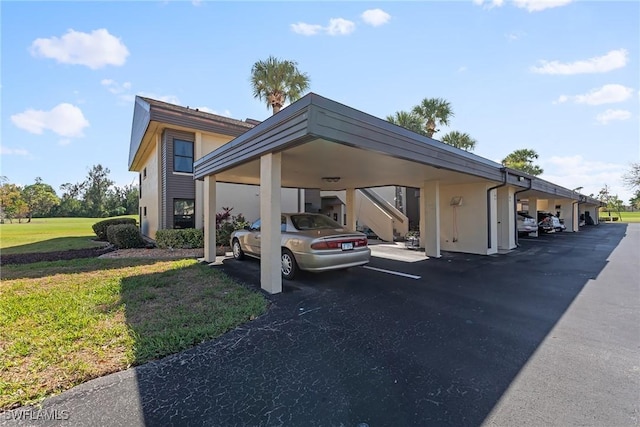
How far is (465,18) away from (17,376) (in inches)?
410

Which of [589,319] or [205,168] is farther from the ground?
[205,168]

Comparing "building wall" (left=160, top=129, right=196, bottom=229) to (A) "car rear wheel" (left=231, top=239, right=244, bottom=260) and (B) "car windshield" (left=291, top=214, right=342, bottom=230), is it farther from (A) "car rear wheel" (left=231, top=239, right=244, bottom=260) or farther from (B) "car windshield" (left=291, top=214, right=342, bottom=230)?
(B) "car windshield" (left=291, top=214, right=342, bottom=230)

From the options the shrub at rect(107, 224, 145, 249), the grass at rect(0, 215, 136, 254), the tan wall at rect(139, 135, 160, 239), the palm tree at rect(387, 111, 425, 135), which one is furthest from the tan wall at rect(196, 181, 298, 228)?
the palm tree at rect(387, 111, 425, 135)

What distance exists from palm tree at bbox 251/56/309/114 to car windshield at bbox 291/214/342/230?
1162cm

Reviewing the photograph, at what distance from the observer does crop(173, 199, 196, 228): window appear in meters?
11.9

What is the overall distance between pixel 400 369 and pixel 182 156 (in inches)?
485

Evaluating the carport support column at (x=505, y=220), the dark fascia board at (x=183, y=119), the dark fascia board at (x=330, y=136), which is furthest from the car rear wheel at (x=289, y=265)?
the carport support column at (x=505, y=220)

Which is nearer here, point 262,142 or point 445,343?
point 445,343

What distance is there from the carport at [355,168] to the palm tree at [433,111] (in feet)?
30.0

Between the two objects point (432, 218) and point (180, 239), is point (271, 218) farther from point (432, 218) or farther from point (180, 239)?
point (180, 239)

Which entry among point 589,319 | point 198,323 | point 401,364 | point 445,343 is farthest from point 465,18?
point 198,323

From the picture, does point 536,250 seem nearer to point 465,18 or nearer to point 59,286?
point 465,18

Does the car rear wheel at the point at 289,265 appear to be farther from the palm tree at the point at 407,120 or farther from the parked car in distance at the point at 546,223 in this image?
the parked car in distance at the point at 546,223

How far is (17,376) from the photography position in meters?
2.62
